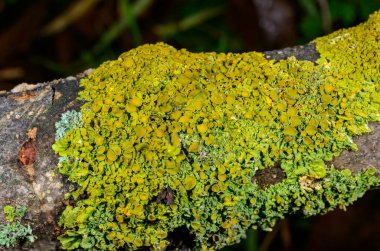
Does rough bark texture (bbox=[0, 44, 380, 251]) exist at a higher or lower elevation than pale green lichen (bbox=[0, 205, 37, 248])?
higher

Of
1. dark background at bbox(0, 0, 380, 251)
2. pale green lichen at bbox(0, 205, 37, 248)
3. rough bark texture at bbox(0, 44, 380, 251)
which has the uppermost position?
dark background at bbox(0, 0, 380, 251)

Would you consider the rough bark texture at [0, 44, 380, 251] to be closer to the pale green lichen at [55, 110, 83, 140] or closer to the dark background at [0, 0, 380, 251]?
the pale green lichen at [55, 110, 83, 140]

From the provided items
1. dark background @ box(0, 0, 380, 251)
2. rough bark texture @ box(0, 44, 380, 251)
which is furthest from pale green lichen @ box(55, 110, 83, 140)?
dark background @ box(0, 0, 380, 251)

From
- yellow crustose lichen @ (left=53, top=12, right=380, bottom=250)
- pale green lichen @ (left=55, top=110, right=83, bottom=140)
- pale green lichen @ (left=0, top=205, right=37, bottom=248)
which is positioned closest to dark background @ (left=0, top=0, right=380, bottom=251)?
yellow crustose lichen @ (left=53, top=12, right=380, bottom=250)

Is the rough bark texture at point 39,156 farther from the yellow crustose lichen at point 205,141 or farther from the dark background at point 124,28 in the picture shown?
the dark background at point 124,28

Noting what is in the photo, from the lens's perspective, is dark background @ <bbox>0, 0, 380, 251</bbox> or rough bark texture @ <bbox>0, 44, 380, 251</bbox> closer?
rough bark texture @ <bbox>0, 44, 380, 251</bbox>

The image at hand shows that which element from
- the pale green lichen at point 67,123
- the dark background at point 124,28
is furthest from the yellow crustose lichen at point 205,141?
the dark background at point 124,28

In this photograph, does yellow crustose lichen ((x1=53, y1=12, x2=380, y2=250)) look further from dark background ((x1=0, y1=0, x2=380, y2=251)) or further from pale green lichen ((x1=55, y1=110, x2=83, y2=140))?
dark background ((x1=0, y1=0, x2=380, y2=251))
